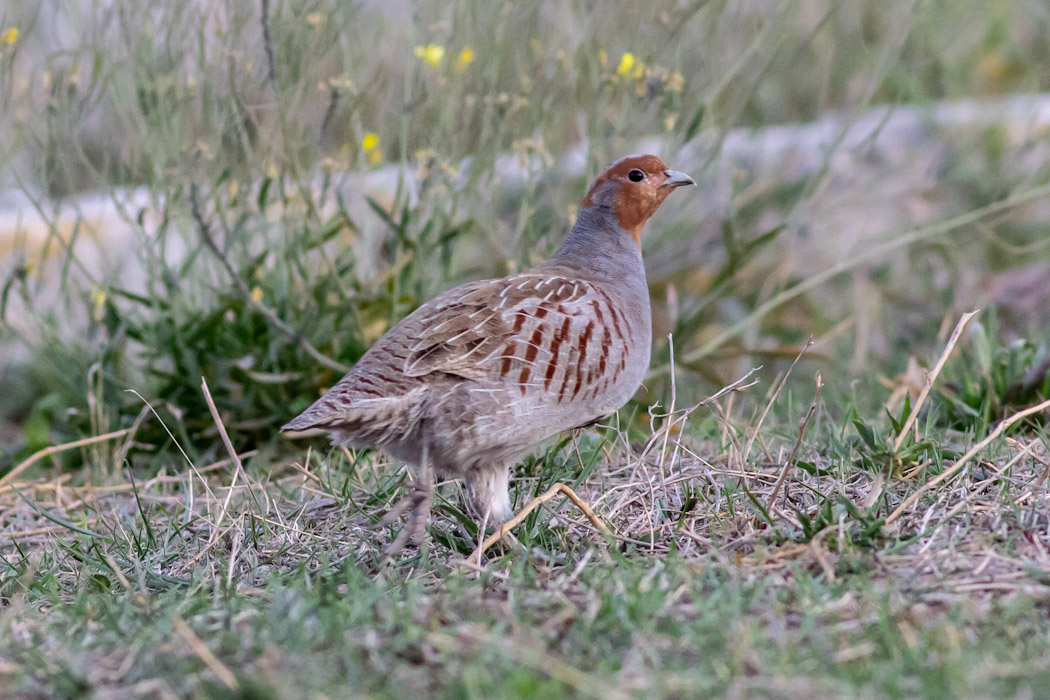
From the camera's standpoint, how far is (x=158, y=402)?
458 cm

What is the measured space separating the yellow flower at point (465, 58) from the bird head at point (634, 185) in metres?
0.90

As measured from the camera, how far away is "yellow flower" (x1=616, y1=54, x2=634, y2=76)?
4543 mm

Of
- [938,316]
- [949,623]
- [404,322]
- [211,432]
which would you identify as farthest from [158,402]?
[938,316]

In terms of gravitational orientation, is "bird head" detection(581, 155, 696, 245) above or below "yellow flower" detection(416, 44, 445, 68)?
below

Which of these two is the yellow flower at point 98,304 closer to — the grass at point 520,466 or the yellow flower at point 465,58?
the grass at point 520,466

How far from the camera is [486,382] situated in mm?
3250

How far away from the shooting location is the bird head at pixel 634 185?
408cm

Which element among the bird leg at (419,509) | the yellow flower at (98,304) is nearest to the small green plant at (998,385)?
the bird leg at (419,509)

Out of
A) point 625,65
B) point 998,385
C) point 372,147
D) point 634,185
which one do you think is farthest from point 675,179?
point 998,385

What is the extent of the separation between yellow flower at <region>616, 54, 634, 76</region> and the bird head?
653mm

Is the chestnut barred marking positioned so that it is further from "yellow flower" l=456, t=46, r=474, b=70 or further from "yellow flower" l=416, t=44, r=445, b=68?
"yellow flower" l=456, t=46, r=474, b=70

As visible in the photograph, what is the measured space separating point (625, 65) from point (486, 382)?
6.32 ft

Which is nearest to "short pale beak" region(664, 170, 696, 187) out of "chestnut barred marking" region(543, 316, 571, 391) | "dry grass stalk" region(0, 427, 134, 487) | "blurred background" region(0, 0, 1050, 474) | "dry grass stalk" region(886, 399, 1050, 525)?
"blurred background" region(0, 0, 1050, 474)

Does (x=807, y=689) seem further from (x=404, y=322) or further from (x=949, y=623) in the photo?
(x=404, y=322)
